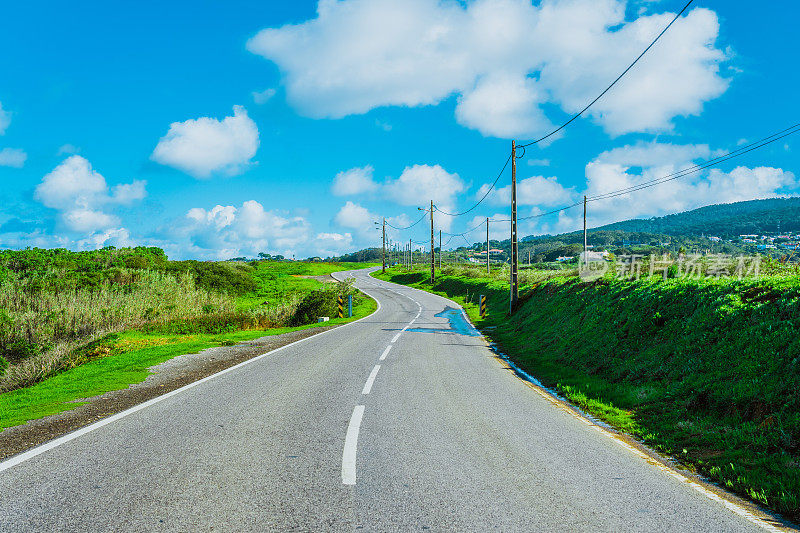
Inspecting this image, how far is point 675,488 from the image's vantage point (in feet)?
15.8

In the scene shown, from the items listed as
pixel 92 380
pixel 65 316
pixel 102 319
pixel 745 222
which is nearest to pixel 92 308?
pixel 102 319

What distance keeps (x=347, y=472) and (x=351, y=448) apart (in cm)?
80

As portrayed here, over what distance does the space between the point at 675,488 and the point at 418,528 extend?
2.93m

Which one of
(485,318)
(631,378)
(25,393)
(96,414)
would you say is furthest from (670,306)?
(485,318)

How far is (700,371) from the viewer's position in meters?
8.41

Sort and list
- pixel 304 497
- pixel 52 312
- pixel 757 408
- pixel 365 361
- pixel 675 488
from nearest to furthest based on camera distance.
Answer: pixel 304 497
pixel 675 488
pixel 757 408
pixel 365 361
pixel 52 312

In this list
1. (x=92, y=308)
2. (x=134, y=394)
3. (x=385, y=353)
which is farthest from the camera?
(x=92, y=308)

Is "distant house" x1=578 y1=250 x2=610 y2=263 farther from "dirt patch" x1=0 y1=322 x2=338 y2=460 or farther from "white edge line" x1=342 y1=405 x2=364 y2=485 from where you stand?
"white edge line" x1=342 y1=405 x2=364 y2=485

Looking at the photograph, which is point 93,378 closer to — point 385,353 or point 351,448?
point 385,353

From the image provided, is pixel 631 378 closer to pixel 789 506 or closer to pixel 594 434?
pixel 594 434

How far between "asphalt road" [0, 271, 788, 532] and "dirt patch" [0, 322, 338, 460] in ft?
1.77

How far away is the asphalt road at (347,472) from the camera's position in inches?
152

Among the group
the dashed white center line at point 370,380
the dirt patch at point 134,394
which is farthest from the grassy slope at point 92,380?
the dashed white center line at point 370,380

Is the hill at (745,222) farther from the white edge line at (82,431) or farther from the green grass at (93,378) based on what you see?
the white edge line at (82,431)
